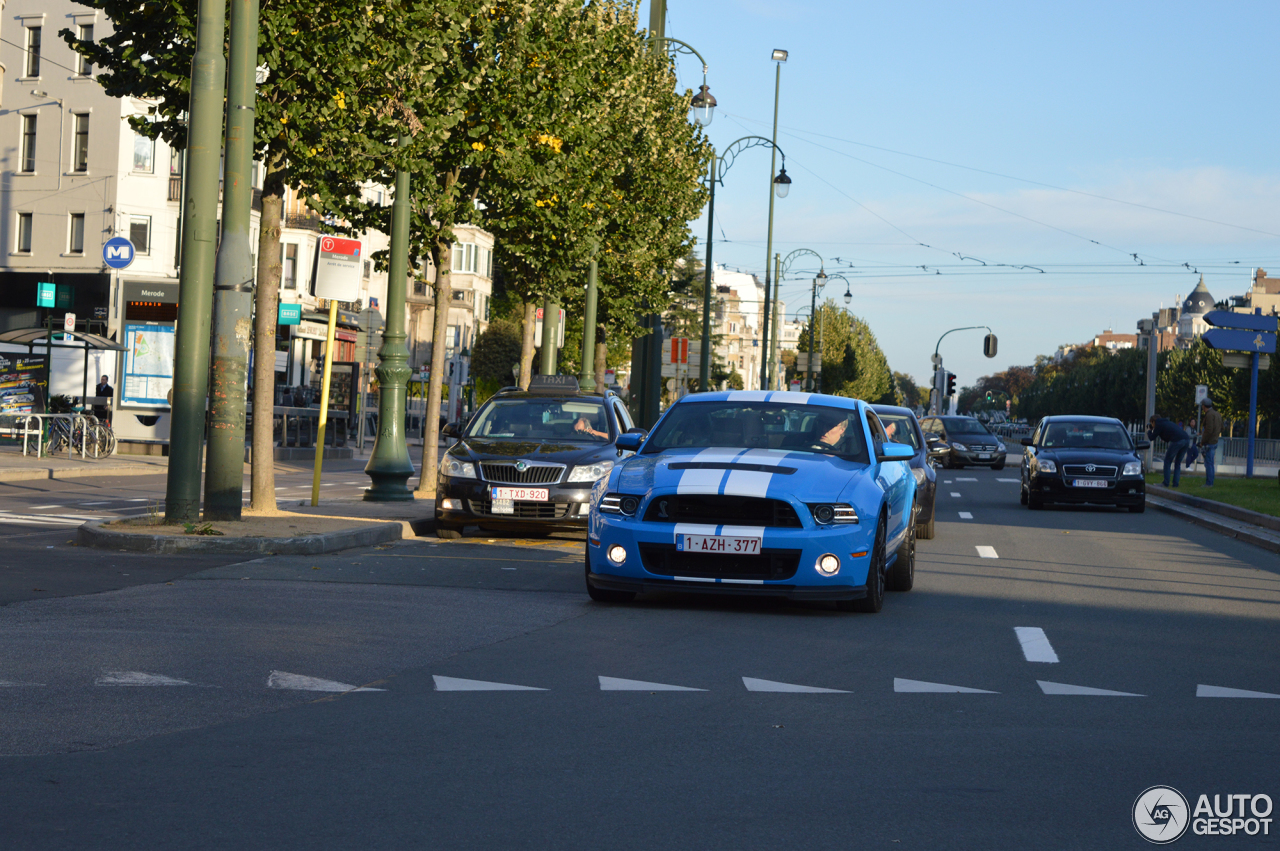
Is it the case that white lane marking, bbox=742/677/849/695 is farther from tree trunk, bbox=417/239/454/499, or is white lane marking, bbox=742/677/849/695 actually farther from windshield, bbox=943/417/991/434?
windshield, bbox=943/417/991/434

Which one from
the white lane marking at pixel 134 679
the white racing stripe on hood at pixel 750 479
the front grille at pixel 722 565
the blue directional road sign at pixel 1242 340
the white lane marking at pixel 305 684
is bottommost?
the white lane marking at pixel 134 679

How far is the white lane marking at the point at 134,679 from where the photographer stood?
6.97 metres

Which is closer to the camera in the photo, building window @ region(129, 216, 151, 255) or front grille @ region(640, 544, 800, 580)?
front grille @ region(640, 544, 800, 580)

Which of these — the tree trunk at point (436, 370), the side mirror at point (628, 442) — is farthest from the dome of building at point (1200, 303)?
the side mirror at point (628, 442)

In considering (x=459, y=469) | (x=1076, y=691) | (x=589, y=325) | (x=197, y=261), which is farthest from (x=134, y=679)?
(x=589, y=325)

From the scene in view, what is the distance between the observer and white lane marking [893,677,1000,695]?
7.41 m

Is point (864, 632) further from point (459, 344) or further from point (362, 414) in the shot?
point (459, 344)

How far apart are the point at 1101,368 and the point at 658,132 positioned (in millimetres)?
106744

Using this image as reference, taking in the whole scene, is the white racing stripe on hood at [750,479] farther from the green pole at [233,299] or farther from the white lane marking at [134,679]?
the green pole at [233,299]

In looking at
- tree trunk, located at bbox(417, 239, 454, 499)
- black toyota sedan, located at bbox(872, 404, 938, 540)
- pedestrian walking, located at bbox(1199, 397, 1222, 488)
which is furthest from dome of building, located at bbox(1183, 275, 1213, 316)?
black toyota sedan, located at bbox(872, 404, 938, 540)

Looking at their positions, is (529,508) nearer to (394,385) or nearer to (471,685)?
→ (394,385)

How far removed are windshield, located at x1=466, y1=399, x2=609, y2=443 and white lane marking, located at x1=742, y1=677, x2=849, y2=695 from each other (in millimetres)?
8931

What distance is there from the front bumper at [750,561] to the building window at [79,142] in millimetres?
45261

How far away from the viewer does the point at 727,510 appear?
9.98 m
